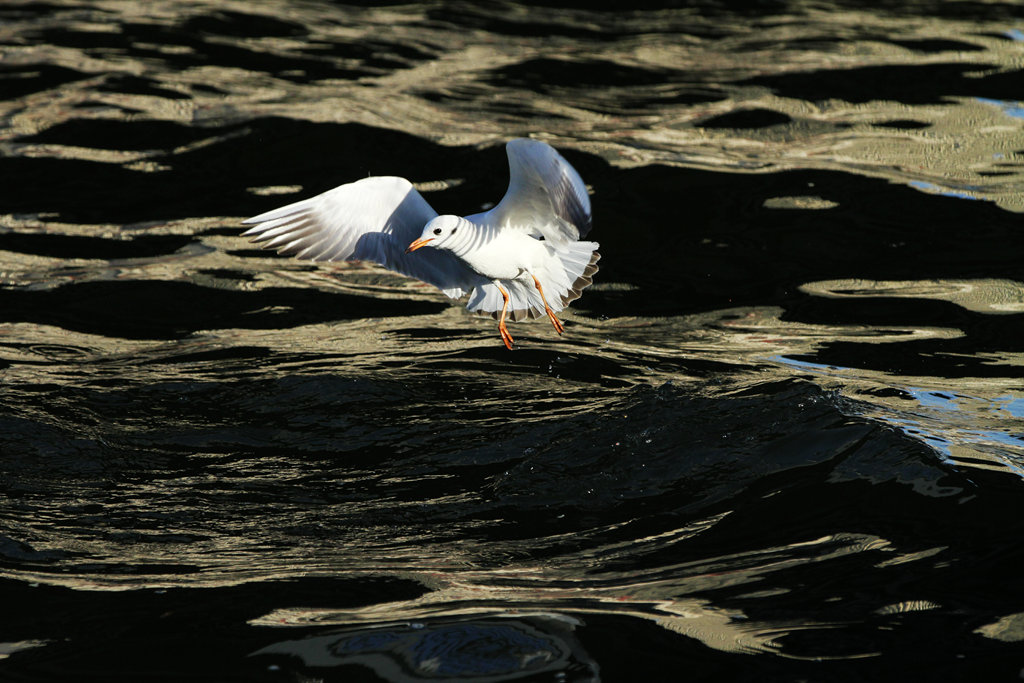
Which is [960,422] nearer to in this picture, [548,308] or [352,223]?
[548,308]

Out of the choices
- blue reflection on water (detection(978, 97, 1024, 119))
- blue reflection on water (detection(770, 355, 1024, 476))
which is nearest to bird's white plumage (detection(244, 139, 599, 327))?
blue reflection on water (detection(770, 355, 1024, 476))

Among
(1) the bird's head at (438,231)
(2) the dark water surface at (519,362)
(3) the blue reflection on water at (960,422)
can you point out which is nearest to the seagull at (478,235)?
(1) the bird's head at (438,231)

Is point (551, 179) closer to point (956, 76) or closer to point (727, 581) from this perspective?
point (727, 581)

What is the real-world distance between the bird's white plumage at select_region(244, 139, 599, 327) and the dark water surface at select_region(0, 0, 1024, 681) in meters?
0.57

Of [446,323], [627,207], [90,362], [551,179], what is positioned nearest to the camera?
[551,179]

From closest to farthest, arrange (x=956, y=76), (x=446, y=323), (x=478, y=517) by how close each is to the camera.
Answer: (x=478, y=517) → (x=446, y=323) → (x=956, y=76)

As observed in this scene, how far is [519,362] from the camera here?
7152 mm

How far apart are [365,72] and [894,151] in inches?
215

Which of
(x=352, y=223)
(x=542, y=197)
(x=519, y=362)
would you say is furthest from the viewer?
(x=519, y=362)

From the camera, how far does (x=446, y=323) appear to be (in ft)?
25.9

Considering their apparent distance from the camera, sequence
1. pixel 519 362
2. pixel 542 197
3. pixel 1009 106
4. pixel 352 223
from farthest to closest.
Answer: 1. pixel 1009 106
2. pixel 519 362
3. pixel 352 223
4. pixel 542 197

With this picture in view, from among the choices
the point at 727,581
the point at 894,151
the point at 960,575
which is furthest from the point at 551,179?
the point at 894,151

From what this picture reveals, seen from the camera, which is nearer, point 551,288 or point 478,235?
point 478,235

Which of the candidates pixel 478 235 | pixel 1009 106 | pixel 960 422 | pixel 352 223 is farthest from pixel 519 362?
pixel 1009 106
